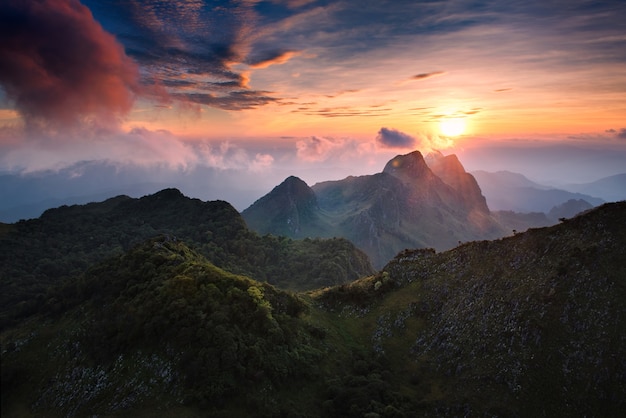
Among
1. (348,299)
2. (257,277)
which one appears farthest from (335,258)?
(348,299)

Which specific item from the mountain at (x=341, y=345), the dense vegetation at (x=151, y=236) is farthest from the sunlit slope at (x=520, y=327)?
the dense vegetation at (x=151, y=236)

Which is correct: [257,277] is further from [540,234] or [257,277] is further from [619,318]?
[619,318]

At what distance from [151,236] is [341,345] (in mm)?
122329

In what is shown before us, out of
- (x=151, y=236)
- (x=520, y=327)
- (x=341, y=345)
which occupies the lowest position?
(x=341, y=345)

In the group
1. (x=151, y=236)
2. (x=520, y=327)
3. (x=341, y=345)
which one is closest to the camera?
(x=520, y=327)

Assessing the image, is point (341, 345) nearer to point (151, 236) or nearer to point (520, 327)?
point (520, 327)

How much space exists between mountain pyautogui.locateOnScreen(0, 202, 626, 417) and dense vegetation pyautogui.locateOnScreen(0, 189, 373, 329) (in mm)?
66938

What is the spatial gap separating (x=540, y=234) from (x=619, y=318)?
19238 millimetres

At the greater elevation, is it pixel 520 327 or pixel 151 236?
pixel 151 236

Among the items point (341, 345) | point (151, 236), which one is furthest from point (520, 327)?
point (151, 236)

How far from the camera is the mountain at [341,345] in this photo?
4384 cm

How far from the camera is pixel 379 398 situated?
49312 millimetres

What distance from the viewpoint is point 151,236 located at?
157000mm

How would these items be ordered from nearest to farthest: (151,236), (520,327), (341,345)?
(520,327) < (341,345) < (151,236)
